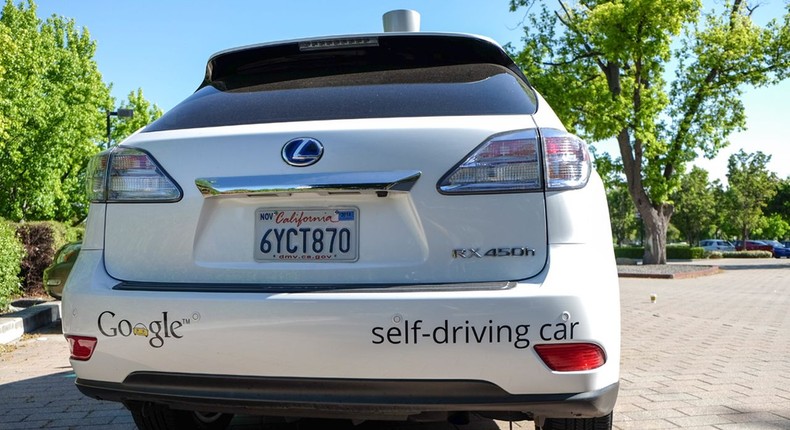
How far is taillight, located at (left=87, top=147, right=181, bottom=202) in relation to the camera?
7.82 feet

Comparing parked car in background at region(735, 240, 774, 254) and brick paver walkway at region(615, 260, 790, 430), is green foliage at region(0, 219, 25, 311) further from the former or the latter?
parked car in background at region(735, 240, 774, 254)

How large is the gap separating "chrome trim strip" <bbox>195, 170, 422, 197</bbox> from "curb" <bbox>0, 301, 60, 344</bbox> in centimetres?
595

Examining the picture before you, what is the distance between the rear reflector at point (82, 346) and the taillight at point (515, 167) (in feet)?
4.50

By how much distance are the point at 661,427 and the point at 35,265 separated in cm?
1110

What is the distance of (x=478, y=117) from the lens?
7.58 feet

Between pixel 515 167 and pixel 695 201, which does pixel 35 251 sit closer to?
pixel 515 167

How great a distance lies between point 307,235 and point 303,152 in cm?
29

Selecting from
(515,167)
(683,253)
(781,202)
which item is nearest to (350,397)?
(515,167)

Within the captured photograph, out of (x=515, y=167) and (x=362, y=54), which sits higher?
(x=362, y=54)

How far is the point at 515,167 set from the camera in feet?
7.27

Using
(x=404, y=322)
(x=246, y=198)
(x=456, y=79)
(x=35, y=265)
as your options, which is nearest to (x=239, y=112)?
(x=246, y=198)

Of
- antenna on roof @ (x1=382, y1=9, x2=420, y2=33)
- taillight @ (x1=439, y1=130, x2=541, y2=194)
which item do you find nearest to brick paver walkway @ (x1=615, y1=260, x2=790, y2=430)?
taillight @ (x1=439, y1=130, x2=541, y2=194)

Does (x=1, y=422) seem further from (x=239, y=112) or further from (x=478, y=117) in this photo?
(x=478, y=117)

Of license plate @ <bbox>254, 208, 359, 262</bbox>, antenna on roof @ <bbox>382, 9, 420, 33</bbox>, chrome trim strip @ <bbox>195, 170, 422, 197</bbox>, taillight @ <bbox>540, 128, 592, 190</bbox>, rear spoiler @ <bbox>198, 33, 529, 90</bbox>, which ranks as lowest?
license plate @ <bbox>254, 208, 359, 262</bbox>
